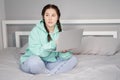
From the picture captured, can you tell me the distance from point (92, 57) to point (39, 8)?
892 mm

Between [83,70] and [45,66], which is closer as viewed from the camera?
[83,70]

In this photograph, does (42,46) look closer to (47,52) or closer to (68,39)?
(47,52)

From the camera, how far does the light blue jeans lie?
1.41 metres

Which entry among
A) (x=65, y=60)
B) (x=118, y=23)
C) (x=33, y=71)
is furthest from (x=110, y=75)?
(x=118, y=23)

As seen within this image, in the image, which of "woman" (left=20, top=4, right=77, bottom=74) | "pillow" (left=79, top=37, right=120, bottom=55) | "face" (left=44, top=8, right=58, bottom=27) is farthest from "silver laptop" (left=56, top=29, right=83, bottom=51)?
"pillow" (left=79, top=37, right=120, bottom=55)

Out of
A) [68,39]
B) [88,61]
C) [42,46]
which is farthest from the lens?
[88,61]

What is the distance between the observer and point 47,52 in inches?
59.7

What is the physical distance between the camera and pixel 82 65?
5.14ft

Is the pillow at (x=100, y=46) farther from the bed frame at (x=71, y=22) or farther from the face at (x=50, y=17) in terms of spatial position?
the face at (x=50, y=17)

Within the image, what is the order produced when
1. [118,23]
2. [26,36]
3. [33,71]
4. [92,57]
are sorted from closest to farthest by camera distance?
[33,71] < [92,57] < [118,23] < [26,36]

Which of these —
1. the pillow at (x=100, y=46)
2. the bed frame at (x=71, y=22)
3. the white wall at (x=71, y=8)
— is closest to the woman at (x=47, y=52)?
the pillow at (x=100, y=46)

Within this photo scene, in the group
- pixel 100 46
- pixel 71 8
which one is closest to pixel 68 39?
pixel 100 46

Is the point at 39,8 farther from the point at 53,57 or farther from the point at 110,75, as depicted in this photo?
the point at 110,75

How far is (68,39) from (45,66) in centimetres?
30
